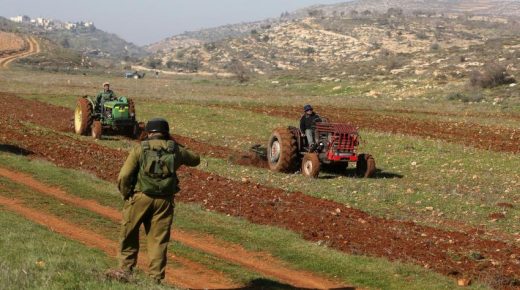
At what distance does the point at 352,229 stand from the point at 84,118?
15244mm

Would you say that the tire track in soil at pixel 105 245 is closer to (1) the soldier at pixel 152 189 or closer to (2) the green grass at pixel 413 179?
(1) the soldier at pixel 152 189

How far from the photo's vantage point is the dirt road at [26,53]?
90.9 metres

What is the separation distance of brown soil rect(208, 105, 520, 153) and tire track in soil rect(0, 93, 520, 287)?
1209 centimetres

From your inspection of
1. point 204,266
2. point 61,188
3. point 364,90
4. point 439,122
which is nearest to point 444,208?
point 204,266

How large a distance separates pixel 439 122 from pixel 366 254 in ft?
78.7

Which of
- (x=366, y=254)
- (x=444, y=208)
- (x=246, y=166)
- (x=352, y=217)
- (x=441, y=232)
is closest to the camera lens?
(x=366, y=254)

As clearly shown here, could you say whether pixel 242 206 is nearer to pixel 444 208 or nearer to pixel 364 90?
pixel 444 208

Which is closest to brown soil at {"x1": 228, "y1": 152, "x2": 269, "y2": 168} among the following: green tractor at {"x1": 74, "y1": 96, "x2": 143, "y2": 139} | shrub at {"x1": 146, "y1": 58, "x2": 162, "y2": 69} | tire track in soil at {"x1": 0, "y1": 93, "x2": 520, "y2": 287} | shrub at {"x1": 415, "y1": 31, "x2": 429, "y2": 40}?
tire track in soil at {"x1": 0, "y1": 93, "x2": 520, "y2": 287}

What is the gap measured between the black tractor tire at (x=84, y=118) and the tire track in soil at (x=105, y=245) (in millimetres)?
11537

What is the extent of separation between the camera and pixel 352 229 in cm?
1273

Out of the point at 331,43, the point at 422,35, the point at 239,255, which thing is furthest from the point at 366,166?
the point at 331,43

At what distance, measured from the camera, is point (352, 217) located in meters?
13.8

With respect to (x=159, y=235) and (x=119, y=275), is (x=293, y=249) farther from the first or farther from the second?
(x=119, y=275)

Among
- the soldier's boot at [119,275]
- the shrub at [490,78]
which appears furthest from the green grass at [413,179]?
the shrub at [490,78]
